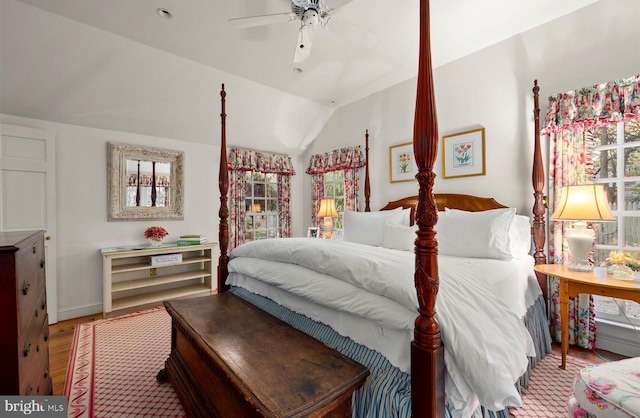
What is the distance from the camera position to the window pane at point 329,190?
15.7 ft

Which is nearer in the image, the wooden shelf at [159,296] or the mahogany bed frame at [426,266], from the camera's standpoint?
the mahogany bed frame at [426,266]

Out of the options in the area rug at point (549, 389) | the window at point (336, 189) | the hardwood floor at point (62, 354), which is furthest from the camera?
the window at point (336, 189)

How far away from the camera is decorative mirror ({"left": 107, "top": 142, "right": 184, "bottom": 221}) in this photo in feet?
11.6

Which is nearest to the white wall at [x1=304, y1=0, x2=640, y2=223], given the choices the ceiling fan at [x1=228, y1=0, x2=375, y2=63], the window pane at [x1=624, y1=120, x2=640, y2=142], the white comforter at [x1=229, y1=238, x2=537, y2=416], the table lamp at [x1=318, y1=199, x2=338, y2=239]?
the window pane at [x1=624, y1=120, x2=640, y2=142]

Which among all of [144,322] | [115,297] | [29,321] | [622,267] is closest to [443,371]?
[29,321]

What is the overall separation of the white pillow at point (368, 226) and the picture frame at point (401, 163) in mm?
603

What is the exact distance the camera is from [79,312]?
3.32 meters

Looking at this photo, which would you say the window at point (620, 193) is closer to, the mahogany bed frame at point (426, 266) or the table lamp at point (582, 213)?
the table lamp at point (582, 213)

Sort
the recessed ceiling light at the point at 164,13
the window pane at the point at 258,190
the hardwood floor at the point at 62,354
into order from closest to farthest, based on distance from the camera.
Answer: the hardwood floor at the point at 62,354, the recessed ceiling light at the point at 164,13, the window pane at the point at 258,190

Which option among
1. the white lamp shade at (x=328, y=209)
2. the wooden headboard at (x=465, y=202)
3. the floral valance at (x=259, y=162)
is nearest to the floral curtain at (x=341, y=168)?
the white lamp shade at (x=328, y=209)

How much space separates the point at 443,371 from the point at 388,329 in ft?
0.87

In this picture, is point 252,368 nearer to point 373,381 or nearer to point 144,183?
point 373,381

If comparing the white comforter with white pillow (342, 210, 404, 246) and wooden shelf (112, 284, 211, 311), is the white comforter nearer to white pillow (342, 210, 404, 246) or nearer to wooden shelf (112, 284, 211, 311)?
white pillow (342, 210, 404, 246)

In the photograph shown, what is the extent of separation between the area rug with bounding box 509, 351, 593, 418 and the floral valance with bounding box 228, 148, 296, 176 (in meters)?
4.11
